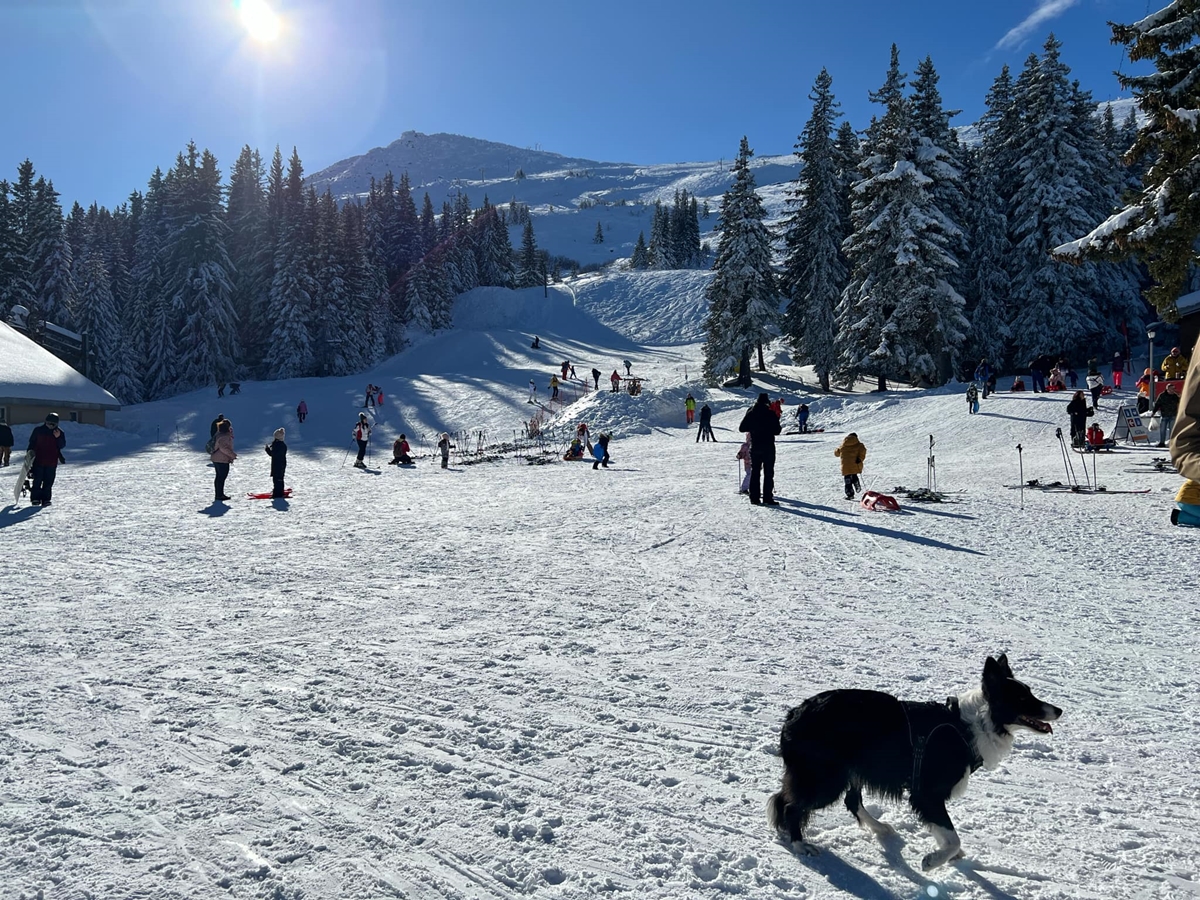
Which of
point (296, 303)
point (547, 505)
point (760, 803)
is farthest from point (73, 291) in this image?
point (760, 803)

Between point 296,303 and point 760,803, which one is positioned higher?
point 296,303

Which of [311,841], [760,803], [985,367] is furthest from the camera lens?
[985,367]

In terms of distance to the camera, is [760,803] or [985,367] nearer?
[760,803]

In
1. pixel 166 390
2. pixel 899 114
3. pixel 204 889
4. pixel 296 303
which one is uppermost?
pixel 899 114

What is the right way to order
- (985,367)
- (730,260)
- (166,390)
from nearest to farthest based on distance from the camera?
(985,367) → (730,260) → (166,390)

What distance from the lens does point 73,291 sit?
49.5 m

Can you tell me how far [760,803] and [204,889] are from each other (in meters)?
2.62

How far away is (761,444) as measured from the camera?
43.8 feet

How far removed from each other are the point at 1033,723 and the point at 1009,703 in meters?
0.11

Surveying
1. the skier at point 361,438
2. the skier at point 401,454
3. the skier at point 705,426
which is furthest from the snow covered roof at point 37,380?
the skier at point 705,426

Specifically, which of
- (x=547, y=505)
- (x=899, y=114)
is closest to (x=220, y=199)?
(x=899, y=114)

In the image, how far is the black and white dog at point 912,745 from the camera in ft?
9.95

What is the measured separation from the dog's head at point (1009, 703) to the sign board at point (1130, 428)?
1946cm

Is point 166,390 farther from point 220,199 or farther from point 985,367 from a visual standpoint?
point 985,367
